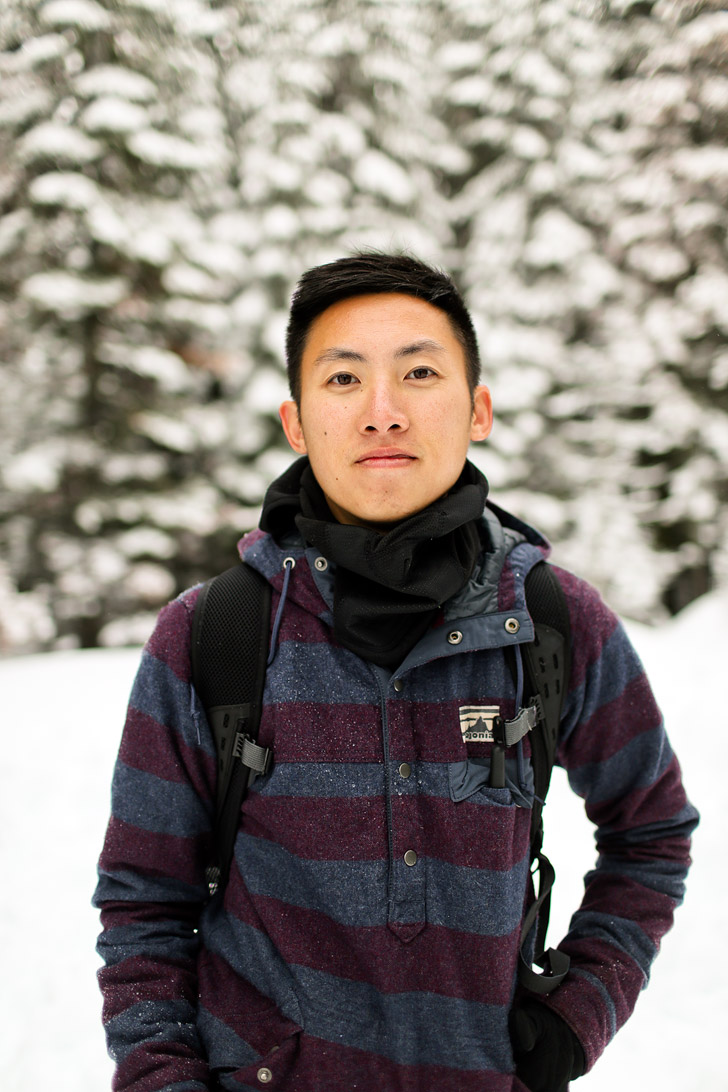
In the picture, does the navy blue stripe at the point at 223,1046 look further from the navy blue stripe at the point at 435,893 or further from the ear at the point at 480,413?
the ear at the point at 480,413

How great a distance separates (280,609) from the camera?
1585mm

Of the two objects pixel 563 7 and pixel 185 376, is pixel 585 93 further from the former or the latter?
pixel 185 376

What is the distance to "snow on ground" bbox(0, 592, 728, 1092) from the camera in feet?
9.82

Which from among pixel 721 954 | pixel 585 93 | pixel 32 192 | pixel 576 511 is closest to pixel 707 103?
pixel 585 93

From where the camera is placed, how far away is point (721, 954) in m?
3.54

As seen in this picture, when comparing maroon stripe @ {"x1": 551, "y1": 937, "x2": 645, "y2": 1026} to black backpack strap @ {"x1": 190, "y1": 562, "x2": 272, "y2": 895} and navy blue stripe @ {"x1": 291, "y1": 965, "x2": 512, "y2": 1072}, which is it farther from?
black backpack strap @ {"x1": 190, "y1": 562, "x2": 272, "y2": 895}

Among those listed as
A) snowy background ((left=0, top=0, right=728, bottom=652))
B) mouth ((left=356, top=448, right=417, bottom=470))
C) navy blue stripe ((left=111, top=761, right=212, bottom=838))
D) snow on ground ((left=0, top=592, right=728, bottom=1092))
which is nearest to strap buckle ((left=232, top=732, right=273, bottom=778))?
navy blue stripe ((left=111, top=761, right=212, bottom=838))

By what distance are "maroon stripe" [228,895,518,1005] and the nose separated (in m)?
1.03

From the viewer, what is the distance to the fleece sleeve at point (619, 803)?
166 cm

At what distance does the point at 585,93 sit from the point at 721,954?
10.7m

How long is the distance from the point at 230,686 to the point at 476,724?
0.54 metres

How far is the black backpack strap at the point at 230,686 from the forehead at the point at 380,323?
612mm

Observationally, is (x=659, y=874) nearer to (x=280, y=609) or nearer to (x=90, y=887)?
(x=280, y=609)

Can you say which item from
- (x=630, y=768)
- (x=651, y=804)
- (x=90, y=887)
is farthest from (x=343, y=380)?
(x=90, y=887)
